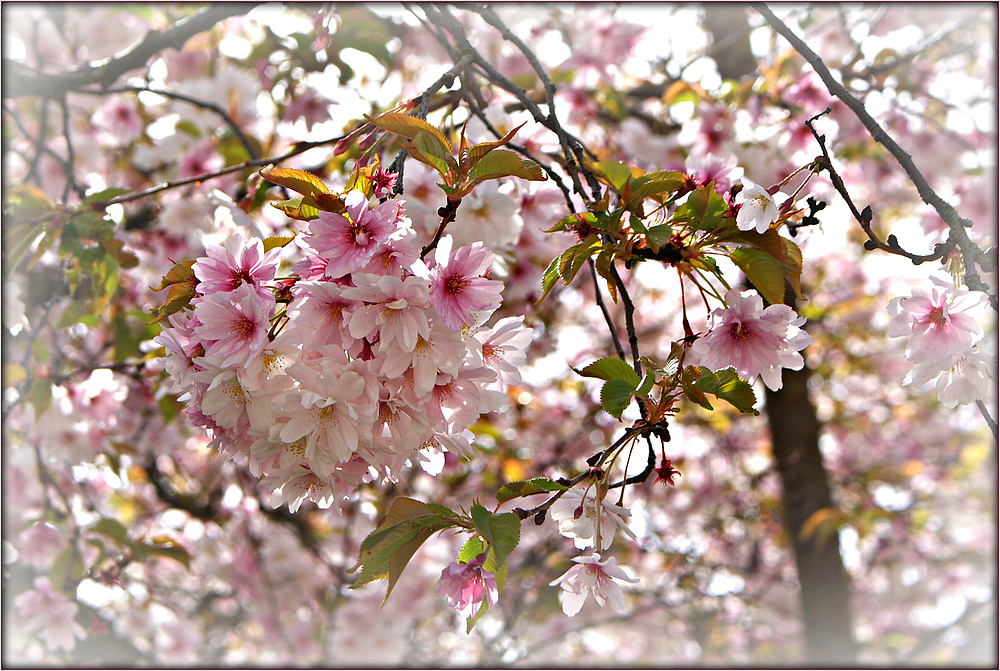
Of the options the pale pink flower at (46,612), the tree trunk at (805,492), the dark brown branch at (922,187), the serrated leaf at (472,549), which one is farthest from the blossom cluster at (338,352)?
the tree trunk at (805,492)

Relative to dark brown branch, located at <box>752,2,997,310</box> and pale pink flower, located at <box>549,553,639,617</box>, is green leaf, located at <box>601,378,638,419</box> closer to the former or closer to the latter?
pale pink flower, located at <box>549,553,639,617</box>

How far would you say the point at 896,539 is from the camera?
13.5 ft

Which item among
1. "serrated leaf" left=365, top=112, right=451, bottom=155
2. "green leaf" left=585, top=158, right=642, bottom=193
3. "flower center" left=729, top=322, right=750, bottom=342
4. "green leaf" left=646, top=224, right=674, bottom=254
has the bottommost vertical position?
"flower center" left=729, top=322, right=750, bottom=342

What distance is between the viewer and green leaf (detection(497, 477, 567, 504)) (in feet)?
2.28

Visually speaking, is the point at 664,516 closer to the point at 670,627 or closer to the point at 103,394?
the point at 670,627

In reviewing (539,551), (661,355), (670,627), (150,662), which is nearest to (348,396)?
(539,551)

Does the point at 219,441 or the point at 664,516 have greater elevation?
the point at 664,516

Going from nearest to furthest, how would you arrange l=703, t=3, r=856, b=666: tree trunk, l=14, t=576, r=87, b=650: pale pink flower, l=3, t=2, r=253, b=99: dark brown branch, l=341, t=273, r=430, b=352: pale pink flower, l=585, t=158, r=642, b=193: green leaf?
l=341, t=273, r=430, b=352: pale pink flower, l=585, t=158, r=642, b=193: green leaf, l=3, t=2, r=253, b=99: dark brown branch, l=14, t=576, r=87, b=650: pale pink flower, l=703, t=3, r=856, b=666: tree trunk

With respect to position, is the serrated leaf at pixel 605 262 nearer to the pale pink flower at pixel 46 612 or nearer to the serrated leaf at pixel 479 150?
the serrated leaf at pixel 479 150

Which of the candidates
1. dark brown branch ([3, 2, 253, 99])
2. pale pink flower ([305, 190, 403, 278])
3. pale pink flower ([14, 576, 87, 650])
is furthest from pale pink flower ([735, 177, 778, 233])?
pale pink flower ([14, 576, 87, 650])

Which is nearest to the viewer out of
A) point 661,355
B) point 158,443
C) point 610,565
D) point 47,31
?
point 610,565

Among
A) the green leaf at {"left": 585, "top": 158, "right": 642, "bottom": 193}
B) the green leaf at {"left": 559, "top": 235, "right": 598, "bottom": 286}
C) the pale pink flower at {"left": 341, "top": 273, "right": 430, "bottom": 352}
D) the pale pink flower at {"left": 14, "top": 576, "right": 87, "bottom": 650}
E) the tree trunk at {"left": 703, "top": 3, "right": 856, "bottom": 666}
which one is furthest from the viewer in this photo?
the tree trunk at {"left": 703, "top": 3, "right": 856, "bottom": 666}

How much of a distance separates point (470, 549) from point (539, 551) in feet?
7.62

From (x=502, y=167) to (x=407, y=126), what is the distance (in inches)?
4.2
